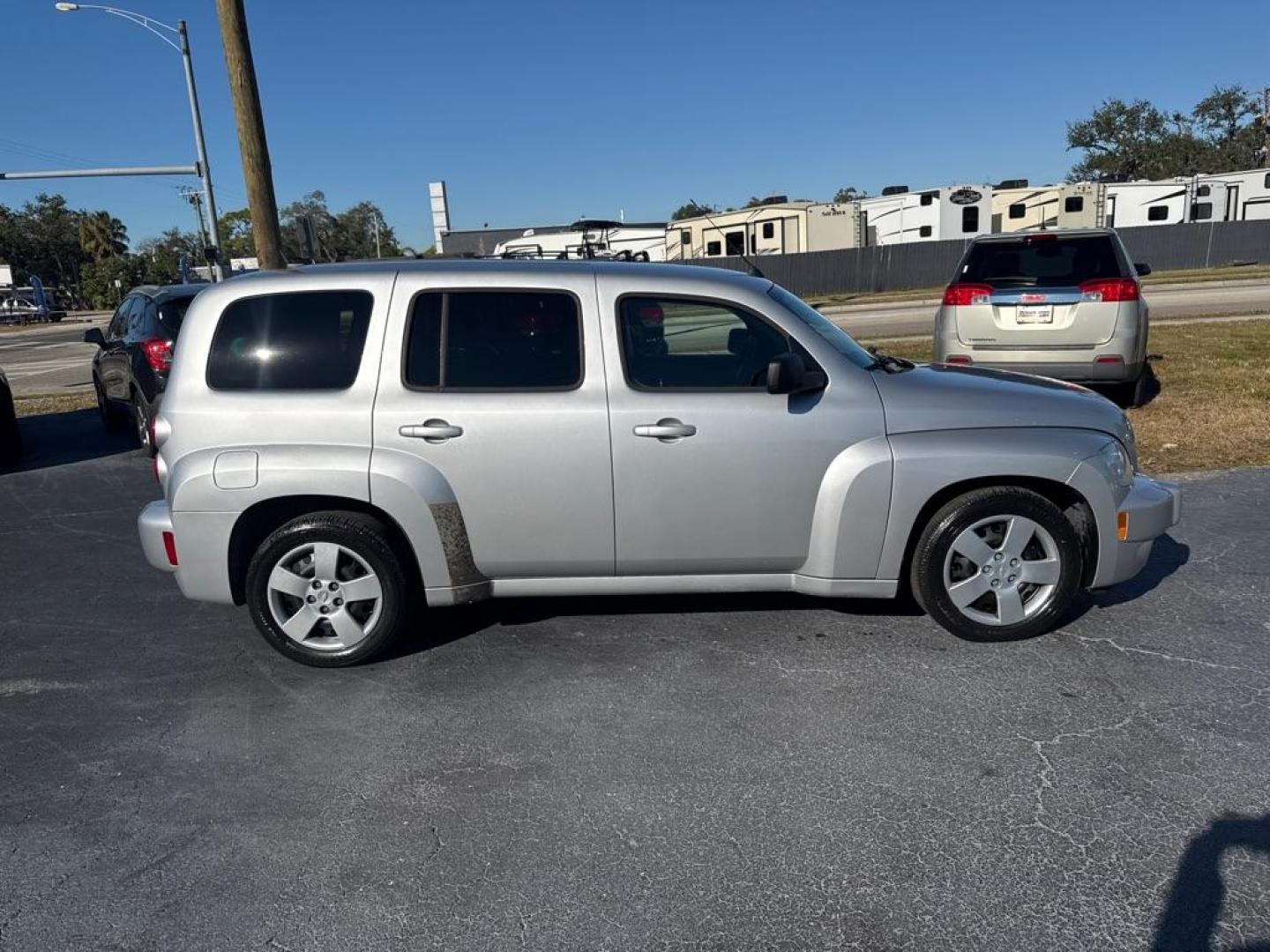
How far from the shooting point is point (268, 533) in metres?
4.21

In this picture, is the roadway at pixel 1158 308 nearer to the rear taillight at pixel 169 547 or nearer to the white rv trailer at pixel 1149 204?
the white rv trailer at pixel 1149 204

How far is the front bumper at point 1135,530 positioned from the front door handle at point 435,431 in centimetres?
291

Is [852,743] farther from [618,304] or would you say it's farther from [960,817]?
[618,304]

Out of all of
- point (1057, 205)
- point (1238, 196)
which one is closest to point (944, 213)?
point (1057, 205)

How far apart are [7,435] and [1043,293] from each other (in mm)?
10103

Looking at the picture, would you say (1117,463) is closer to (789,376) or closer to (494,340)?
(789,376)

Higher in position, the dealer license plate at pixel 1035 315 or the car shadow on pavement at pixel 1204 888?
the dealer license plate at pixel 1035 315

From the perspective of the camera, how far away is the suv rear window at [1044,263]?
8.37 m

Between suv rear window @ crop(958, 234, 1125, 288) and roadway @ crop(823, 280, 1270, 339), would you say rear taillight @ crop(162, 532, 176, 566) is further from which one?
roadway @ crop(823, 280, 1270, 339)

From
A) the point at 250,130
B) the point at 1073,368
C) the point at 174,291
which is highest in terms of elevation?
the point at 250,130

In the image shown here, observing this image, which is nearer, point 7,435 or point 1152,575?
point 1152,575

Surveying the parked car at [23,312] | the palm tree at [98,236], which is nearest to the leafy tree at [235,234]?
the palm tree at [98,236]

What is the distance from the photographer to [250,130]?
10.7 m

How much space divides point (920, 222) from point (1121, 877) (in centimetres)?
3609
